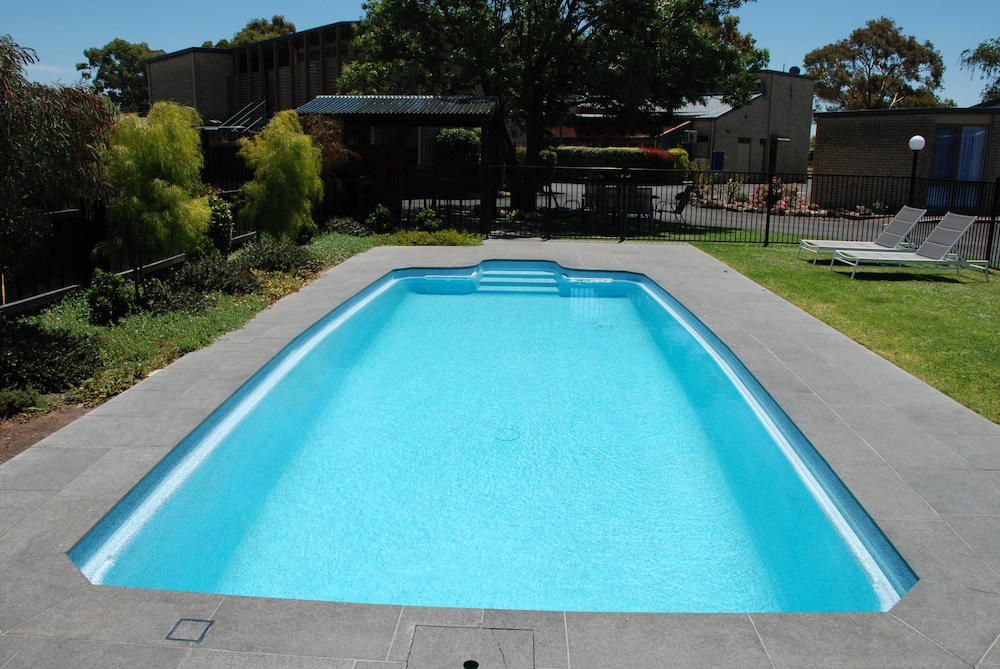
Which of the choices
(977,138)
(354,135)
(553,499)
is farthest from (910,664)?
(977,138)

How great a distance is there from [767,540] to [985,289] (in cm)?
904

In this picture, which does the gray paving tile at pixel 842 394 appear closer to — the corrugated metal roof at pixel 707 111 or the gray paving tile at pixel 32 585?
the gray paving tile at pixel 32 585

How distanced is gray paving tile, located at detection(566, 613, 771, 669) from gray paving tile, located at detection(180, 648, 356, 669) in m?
0.79

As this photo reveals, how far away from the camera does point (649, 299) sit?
11.6 meters

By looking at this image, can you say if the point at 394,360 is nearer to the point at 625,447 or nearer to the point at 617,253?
the point at 625,447

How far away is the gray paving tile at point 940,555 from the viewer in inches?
145

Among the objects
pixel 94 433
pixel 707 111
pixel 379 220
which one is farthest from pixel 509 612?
pixel 707 111

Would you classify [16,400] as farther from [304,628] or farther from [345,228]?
[345,228]

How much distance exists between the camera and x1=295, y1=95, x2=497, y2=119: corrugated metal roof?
1661 centimetres

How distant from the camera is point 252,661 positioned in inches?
121

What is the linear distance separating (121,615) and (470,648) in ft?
5.15

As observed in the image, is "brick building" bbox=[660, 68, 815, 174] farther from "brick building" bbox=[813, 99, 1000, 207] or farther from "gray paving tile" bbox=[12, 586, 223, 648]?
"gray paving tile" bbox=[12, 586, 223, 648]

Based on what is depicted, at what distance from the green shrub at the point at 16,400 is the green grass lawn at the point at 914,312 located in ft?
24.7

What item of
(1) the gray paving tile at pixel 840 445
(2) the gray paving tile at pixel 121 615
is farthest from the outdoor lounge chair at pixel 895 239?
(2) the gray paving tile at pixel 121 615
